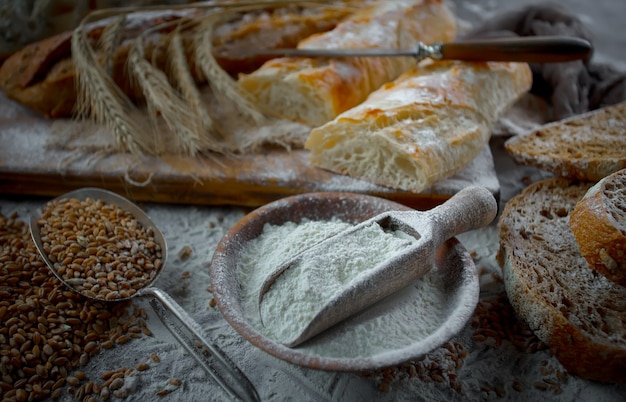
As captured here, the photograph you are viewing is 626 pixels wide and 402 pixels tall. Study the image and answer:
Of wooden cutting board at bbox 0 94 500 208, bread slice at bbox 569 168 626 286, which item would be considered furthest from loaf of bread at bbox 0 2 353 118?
bread slice at bbox 569 168 626 286

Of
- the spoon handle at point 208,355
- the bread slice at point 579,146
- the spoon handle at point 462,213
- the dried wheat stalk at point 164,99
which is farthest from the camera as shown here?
the dried wheat stalk at point 164,99

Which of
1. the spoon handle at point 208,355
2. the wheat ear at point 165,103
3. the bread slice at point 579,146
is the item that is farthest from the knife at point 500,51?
the spoon handle at point 208,355

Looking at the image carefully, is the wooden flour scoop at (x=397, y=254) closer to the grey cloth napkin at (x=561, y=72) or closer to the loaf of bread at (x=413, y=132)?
the loaf of bread at (x=413, y=132)

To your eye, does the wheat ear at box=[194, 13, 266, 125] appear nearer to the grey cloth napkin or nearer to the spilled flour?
the spilled flour

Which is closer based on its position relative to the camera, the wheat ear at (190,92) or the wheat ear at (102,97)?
the wheat ear at (102,97)

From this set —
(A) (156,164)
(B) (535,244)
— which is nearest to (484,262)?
(B) (535,244)

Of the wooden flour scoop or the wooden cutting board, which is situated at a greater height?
the wooden flour scoop
